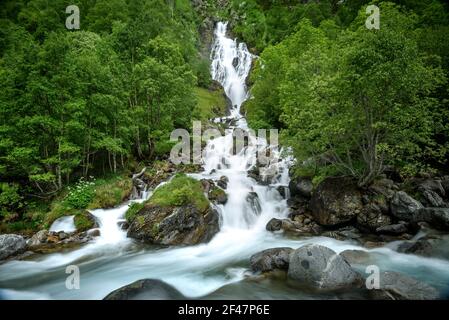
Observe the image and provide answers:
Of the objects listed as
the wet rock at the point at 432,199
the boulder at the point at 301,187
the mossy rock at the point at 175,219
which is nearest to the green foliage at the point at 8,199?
the mossy rock at the point at 175,219

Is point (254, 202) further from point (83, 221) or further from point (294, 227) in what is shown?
point (83, 221)

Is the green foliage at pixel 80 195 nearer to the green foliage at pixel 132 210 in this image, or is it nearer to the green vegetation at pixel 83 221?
the green vegetation at pixel 83 221

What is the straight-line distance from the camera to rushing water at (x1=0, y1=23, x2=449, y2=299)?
36.1 feet

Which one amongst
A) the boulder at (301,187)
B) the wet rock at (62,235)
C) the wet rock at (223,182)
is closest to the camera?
the wet rock at (62,235)

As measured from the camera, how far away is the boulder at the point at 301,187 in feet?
61.6

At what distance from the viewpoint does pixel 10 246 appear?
14133mm

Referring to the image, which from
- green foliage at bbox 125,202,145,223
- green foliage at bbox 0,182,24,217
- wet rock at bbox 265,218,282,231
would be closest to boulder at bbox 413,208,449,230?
wet rock at bbox 265,218,282,231

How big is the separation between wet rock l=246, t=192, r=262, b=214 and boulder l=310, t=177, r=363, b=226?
3.28m

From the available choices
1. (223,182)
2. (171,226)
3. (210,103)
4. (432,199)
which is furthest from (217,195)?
(210,103)

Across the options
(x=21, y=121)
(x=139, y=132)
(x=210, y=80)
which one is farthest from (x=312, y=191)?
(x=210, y=80)

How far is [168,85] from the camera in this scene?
23.1 metres

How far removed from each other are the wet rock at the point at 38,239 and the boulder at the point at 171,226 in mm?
4086

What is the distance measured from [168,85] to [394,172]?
1637cm
